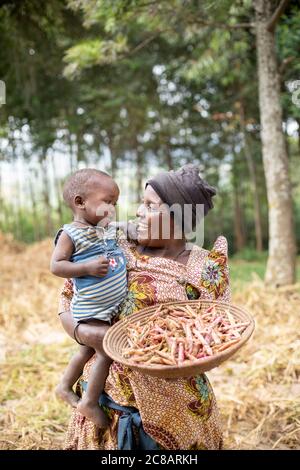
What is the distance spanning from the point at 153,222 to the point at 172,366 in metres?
0.66

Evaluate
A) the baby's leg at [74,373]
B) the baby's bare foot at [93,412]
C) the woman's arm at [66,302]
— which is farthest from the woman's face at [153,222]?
the baby's bare foot at [93,412]

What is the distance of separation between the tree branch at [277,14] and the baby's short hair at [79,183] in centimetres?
407

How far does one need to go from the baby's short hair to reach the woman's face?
204mm

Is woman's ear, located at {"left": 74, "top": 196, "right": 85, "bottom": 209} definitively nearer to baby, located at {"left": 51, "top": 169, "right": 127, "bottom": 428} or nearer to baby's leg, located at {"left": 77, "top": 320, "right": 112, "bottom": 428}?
baby, located at {"left": 51, "top": 169, "right": 127, "bottom": 428}

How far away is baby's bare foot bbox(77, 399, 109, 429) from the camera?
187 cm

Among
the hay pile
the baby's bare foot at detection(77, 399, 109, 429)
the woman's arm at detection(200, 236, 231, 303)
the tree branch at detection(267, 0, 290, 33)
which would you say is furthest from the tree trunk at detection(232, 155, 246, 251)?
the baby's bare foot at detection(77, 399, 109, 429)

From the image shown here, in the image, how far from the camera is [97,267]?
171 cm

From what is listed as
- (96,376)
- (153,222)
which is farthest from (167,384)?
(153,222)

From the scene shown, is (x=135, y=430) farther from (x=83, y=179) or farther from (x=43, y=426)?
(x=43, y=426)

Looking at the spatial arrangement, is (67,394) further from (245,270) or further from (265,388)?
(245,270)

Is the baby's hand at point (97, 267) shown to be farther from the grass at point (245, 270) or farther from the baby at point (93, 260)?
the grass at point (245, 270)

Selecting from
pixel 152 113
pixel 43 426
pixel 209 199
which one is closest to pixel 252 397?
pixel 43 426

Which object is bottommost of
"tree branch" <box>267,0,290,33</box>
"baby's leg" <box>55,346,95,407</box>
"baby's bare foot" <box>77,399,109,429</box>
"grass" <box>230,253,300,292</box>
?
"grass" <box>230,253,300,292</box>
